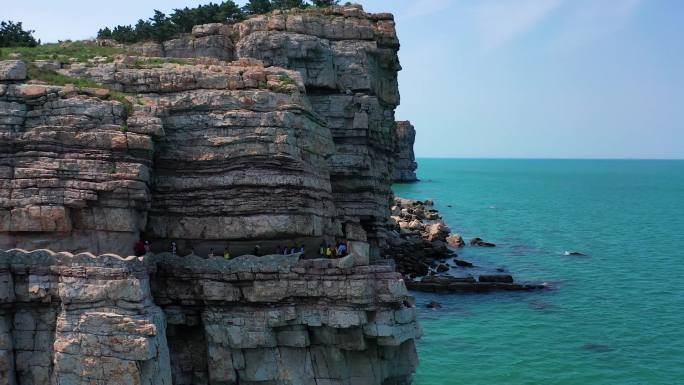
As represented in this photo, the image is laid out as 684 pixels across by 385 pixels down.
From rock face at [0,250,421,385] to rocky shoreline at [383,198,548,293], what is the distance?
24.8 m

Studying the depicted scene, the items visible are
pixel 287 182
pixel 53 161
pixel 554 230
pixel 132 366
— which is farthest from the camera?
pixel 554 230

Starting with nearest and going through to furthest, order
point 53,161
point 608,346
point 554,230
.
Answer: point 53,161
point 608,346
point 554,230

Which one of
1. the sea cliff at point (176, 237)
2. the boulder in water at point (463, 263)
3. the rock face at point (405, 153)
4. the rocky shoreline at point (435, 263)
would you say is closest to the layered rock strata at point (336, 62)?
the rocky shoreline at point (435, 263)

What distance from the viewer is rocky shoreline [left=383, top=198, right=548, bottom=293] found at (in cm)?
5641

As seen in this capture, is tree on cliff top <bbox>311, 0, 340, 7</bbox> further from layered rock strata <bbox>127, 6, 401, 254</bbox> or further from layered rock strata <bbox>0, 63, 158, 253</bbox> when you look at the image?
layered rock strata <bbox>0, 63, 158, 253</bbox>

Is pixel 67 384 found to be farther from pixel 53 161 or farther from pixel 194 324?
pixel 53 161

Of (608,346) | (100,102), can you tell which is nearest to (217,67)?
(100,102)

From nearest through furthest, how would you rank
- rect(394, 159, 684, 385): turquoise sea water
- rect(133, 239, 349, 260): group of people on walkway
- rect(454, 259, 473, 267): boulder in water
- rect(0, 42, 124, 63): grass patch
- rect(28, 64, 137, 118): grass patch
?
rect(133, 239, 349, 260): group of people on walkway → rect(28, 64, 137, 118): grass patch → rect(0, 42, 124, 63): grass patch → rect(394, 159, 684, 385): turquoise sea water → rect(454, 259, 473, 267): boulder in water

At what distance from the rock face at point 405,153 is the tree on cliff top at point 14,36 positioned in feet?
406

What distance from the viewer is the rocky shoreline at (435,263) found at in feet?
185

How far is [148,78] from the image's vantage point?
88.7 ft

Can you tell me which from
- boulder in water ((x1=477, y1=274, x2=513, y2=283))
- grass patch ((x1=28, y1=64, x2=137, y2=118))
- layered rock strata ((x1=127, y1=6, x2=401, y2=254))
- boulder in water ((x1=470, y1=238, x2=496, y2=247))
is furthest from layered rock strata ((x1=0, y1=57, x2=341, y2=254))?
boulder in water ((x1=470, y1=238, x2=496, y2=247))

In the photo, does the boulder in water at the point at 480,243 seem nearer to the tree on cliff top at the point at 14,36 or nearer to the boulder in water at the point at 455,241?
the boulder in water at the point at 455,241

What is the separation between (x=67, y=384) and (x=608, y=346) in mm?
35621
